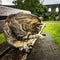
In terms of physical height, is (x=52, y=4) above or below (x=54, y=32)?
below

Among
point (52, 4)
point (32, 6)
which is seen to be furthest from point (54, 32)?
point (52, 4)

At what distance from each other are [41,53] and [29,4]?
42.9 ft

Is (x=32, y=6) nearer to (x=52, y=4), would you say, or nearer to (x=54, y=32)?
(x=52, y=4)

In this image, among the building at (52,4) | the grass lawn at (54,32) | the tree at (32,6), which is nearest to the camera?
the grass lawn at (54,32)

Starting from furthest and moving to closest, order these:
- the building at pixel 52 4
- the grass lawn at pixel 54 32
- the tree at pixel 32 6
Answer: the building at pixel 52 4 → the tree at pixel 32 6 → the grass lawn at pixel 54 32

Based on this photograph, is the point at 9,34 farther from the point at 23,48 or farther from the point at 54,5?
the point at 54,5

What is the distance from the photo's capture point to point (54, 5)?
24.7 metres

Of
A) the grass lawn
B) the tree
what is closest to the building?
the tree

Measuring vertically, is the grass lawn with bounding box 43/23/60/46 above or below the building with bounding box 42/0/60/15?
above

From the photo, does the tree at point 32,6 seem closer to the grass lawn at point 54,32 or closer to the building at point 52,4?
the building at point 52,4

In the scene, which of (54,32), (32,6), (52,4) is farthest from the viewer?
(52,4)

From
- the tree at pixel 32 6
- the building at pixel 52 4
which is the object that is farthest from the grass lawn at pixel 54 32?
the building at pixel 52 4

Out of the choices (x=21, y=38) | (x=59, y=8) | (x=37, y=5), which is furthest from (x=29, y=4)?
(x=21, y=38)

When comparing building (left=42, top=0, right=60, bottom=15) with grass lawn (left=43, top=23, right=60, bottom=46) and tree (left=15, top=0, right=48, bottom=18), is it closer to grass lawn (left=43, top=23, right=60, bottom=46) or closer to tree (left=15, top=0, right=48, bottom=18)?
tree (left=15, top=0, right=48, bottom=18)
